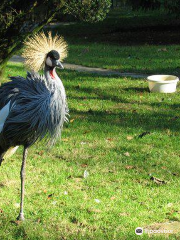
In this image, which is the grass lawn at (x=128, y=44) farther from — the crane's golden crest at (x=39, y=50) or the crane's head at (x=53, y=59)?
the crane's head at (x=53, y=59)

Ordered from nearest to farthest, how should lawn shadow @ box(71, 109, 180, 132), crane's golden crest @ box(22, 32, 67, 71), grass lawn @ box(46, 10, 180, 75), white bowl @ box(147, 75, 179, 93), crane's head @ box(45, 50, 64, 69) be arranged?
crane's head @ box(45, 50, 64, 69), crane's golden crest @ box(22, 32, 67, 71), lawn shadow @ box(71, 109, 180, 132), white bowl @ box(147, 75, 179, 93), grass lawn @ box(46, 10, 180, 75)

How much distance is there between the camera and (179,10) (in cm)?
1748

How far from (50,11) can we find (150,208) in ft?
19.0

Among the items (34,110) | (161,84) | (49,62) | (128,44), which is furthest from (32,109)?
(128,44)

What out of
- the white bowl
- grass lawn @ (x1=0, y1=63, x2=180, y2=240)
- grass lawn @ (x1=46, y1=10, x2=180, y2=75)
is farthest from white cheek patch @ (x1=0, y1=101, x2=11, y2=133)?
grass lawn @ (x1=46, y1=10, x2=180, y2=75)

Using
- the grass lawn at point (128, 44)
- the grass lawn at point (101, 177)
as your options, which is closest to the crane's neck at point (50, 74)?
the grass lawn at point (101, 177)

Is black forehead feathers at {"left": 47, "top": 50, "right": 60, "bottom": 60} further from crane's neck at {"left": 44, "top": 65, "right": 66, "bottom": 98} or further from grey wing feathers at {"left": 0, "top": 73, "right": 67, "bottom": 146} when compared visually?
grey wing feathers at {"left": 0, "top": 73, "right": 67, "bottom": 146}

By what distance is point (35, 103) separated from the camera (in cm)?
457

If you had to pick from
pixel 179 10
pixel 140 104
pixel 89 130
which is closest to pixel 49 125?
pixel 89 130

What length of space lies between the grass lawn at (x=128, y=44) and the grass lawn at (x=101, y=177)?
4.42 m

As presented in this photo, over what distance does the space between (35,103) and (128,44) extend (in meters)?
13.9

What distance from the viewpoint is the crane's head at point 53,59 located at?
15.3 ft

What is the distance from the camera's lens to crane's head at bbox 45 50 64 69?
4.68m

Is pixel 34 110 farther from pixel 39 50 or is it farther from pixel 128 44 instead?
pixel 128 44
